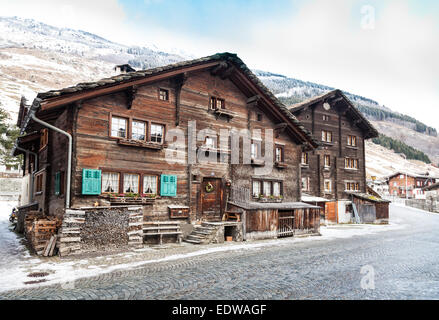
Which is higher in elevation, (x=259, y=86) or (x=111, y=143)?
(x=259, y=86)

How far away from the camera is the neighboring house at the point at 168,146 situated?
1500 centimetres

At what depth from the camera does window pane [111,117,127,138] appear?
16078 millimetres

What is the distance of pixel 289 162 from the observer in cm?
2397

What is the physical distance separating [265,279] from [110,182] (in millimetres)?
9174

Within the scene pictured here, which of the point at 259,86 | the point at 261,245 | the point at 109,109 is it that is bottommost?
the point at 261,245

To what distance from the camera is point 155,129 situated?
1756cm

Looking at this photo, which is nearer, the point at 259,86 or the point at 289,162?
the point at 259,86

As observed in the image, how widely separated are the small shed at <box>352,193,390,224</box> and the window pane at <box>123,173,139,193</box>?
26.4 metres

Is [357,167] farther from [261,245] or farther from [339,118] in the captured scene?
[261,245]

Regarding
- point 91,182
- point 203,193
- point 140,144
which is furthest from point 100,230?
point 203,193

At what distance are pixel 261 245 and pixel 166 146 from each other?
22.9 feet

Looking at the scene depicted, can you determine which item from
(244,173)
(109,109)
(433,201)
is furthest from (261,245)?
(433,201)
